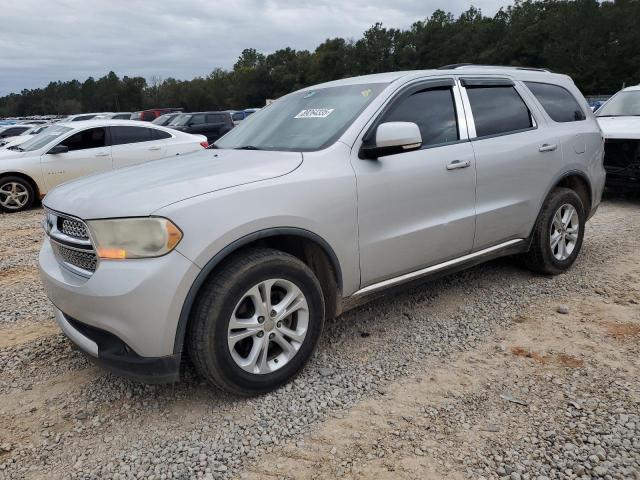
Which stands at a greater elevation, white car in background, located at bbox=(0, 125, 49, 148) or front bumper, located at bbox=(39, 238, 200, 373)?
white car in background, located at bbox=(0, 125, 49, 148)

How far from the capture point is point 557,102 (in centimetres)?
456

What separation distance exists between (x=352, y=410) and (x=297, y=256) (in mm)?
956

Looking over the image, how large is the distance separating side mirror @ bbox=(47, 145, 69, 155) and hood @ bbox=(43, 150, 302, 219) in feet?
21.4

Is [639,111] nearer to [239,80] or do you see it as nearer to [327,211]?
[327,211]

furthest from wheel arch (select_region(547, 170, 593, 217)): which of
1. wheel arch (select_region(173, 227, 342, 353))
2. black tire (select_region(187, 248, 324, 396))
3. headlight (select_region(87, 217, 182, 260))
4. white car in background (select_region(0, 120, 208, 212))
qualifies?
white car in background (select_region(0, 120, 208, 212))

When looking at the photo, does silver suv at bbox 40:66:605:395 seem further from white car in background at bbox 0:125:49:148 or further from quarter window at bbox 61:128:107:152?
white car in background at bbox 0:125:49:148

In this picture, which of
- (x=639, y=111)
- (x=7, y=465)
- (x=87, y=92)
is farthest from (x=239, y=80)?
(x=7, y=465)

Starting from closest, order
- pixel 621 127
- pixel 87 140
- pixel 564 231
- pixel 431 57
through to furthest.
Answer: pixel 564 231 < pixel 621 127 < pixel 87 140 < pixel 431 57

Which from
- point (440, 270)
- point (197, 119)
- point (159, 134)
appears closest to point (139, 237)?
point (440, 270)

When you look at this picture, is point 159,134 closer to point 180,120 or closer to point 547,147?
point 547,147

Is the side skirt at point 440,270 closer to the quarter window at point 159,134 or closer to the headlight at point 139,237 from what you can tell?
the headlight at point 139,237

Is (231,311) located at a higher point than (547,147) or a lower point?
lower

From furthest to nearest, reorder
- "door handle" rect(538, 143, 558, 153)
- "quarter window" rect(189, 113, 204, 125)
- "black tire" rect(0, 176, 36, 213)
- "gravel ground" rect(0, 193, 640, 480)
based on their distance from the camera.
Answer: "quarter window" rect(189, 113, 204, 125)
"black tire" rect(0, 176, 36, 213)
"door handle" rect(538, 143, 558, 153)
"gravel ground" rect(0, 193, 640, 480)

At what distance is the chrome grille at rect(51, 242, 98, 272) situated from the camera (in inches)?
102
